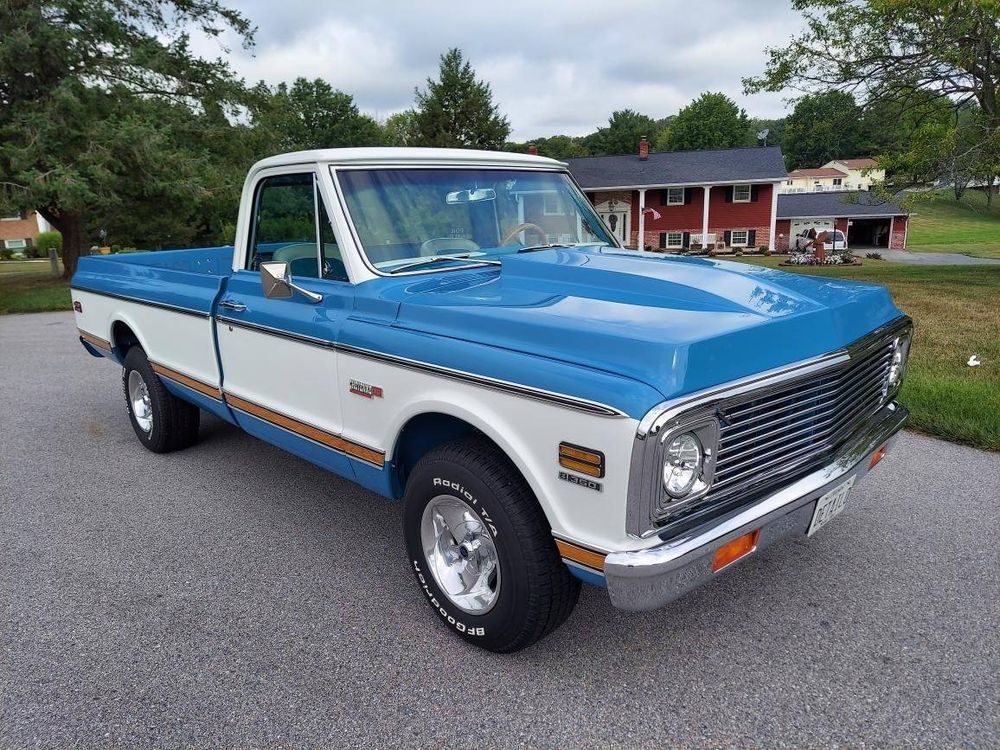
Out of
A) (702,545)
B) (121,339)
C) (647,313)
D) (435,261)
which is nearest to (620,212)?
(121,339)

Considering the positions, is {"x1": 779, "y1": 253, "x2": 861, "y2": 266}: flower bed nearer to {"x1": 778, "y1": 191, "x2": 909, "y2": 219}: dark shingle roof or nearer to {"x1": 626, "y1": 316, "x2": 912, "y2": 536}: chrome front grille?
{"x1": 778, "y1": 191, "x2": 909, "y2": 219}: dark shingle roof

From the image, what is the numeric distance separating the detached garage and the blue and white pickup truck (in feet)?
127

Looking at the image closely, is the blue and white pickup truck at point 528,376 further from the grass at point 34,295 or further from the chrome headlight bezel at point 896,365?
the grass at point 34,295

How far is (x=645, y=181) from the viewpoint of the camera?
35.6 m

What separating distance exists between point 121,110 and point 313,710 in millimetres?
17488

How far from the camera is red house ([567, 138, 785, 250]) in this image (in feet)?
116

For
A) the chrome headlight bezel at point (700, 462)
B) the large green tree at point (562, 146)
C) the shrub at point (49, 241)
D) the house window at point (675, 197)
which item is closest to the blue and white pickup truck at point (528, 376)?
the chrome headlight bezel at point (700, 462)

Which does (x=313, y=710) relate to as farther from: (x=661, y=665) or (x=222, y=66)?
(x=222, y=66)

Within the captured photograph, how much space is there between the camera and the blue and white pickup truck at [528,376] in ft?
7.13

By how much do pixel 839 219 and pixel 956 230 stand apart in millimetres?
22484

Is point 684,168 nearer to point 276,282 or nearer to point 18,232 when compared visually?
point 276,282

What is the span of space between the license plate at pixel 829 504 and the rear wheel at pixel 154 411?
4.19 meters

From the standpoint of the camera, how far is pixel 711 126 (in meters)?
72.6

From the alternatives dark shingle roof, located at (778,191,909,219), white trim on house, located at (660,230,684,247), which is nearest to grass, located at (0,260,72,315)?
white trim on house, located at (660,230,684,247)
